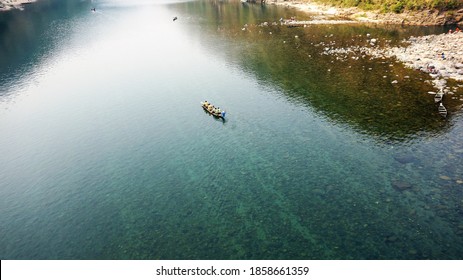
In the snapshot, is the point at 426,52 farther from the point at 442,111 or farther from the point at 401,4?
the point at 401,4

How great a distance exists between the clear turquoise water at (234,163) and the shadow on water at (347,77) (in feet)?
A: 1.56

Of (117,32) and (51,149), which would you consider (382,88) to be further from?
(117,32)

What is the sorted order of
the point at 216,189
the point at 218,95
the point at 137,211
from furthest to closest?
the point at 218,95, the point at 216,189, the point at 137,211

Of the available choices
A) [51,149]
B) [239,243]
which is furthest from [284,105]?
[51,149]

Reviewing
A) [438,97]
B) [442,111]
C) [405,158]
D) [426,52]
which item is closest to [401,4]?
[426,52]

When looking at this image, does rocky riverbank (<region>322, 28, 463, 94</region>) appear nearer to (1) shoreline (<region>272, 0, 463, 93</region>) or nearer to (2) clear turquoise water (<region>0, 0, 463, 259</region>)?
(1) shoreline (<region>272, 0, 463, 93</region>)

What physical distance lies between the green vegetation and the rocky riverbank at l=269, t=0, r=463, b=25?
1487mm

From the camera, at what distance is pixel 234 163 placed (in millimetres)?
42781

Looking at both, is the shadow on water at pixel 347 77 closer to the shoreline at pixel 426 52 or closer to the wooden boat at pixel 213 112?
the shoreline at pixel 426 52

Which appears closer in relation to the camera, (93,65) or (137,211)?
(137,211)

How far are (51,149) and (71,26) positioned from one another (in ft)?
428

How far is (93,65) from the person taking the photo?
9581cm

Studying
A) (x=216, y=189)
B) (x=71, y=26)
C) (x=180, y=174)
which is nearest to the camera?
(x=216, y=189)

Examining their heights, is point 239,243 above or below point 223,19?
below
